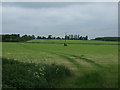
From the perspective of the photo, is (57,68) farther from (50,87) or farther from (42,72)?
(50,87)

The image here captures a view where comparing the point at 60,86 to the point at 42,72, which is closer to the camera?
the point at 60,86

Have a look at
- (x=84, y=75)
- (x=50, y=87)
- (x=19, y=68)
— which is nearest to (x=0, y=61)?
(x=19, y=68)

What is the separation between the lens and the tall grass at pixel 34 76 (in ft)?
17.5

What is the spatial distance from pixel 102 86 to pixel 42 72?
201cm

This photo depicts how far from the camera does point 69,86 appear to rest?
581 centimetres

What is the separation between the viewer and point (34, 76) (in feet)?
18.9

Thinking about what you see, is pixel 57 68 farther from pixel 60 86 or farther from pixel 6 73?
pixel 6 73

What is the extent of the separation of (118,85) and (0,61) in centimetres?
420

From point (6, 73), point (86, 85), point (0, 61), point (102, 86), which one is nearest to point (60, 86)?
point (86, 85)

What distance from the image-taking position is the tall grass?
17.5 feet

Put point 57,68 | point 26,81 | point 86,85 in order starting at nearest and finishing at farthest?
point 26,81 → point 86,85 → point 57,68

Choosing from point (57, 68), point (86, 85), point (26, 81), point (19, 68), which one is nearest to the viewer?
point (26, 81)

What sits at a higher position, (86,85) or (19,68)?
(19,68)

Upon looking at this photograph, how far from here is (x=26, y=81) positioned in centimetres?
542
